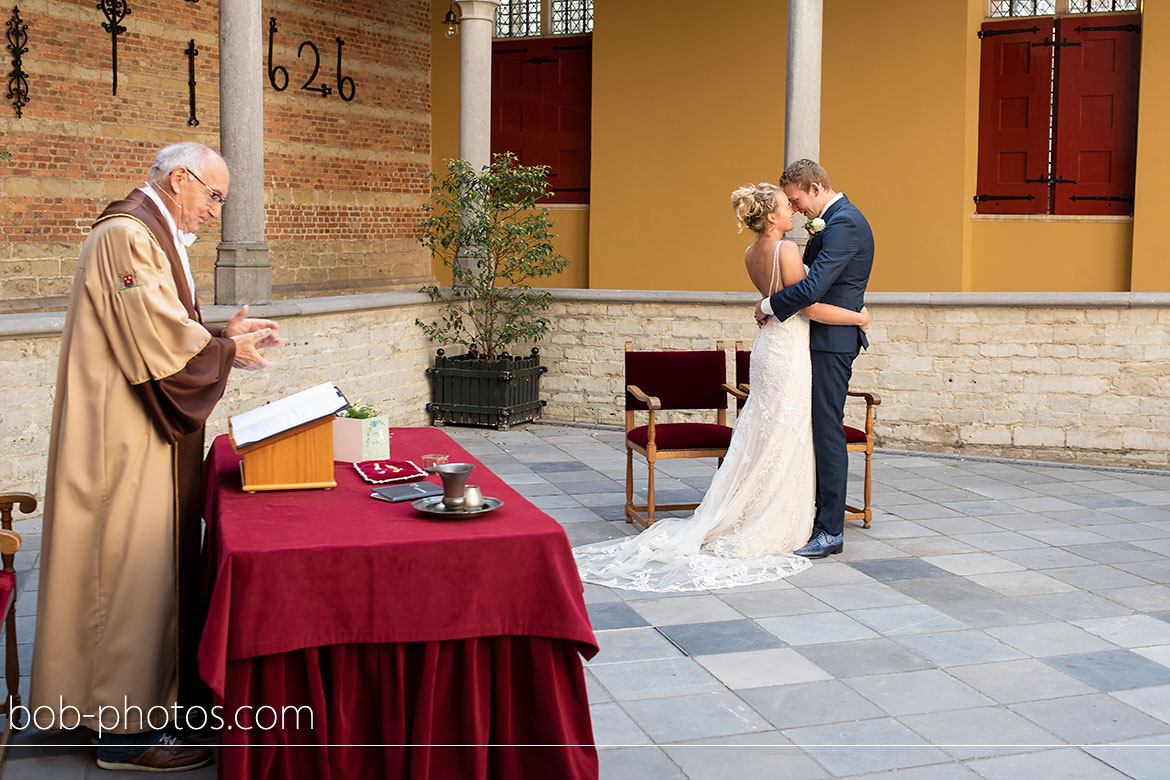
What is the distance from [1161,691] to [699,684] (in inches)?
61.4

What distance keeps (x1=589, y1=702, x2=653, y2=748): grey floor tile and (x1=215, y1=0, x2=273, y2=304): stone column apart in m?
5.04

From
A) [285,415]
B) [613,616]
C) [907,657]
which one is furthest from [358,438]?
[907,657]

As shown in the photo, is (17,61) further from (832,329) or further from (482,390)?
(832,329)

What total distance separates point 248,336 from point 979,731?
2513mm

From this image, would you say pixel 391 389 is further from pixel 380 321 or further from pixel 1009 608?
Result: pixel 1009 608

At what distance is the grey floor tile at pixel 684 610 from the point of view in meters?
4.87

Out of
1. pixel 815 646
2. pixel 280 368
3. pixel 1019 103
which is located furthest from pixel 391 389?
pixel 1019 103

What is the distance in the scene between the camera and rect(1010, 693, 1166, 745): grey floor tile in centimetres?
372

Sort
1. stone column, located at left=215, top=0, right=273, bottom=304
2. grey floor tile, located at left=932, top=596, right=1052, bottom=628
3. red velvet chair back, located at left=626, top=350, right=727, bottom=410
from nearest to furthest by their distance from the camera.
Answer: grey floor tile, located at left=932, top=596, right=1052, bottom=628 < red velvet chair back, located at left=626, top=350, right=727, bottom=410 < stone column, located at left=215, top=0, right=273, bottom=304

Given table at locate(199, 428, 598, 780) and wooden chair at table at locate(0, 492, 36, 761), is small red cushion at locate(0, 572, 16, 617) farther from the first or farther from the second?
table at locate(199, 428, 598, 780)

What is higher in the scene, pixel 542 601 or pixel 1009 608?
pixel 542 601

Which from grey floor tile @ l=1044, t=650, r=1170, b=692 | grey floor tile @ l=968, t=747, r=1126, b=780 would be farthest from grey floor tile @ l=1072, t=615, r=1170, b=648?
grey floor tile @ l=968, t=747, r=1126, b=780

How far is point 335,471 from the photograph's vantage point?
377 centimetres

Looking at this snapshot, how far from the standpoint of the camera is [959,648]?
14.9 feet
